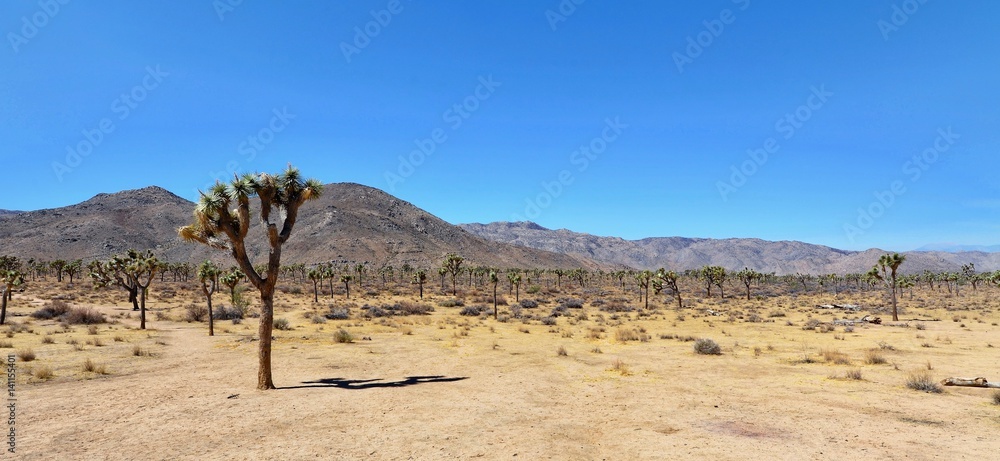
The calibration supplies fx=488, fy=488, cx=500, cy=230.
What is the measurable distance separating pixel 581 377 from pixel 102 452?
14.0 m

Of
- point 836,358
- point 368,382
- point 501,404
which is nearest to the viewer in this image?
point 501,404

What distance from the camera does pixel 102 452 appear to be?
9711mm

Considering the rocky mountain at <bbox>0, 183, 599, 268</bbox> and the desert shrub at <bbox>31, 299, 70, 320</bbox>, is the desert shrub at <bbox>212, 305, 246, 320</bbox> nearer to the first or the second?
the desert shrub at <bbox>31, 299, 70, 320</bbox>

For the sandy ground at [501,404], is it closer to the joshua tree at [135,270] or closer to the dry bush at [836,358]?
the dry bush at [836,358]

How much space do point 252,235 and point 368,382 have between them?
16839 cm

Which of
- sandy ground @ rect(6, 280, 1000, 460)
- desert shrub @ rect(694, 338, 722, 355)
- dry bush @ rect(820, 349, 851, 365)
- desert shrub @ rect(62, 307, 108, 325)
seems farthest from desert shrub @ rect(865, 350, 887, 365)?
desert shrub @ rect(62, 307, 108, 325)

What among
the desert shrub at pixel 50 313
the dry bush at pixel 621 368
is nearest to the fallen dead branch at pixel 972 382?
the dry bush at pixel 621 368

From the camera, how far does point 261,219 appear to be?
15664mm

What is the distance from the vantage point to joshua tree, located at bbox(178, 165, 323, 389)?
15.1m

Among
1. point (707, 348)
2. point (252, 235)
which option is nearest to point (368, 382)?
point (707, 348)

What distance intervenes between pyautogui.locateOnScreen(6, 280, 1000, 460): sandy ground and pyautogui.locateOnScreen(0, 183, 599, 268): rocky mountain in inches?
5018

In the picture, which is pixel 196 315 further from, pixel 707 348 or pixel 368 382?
pixel 707 348

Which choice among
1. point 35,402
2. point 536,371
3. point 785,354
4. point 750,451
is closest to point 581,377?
point 536,371

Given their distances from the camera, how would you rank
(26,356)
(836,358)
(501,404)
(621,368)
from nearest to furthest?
(501,404), (26,356), (621,368), (836,358)
